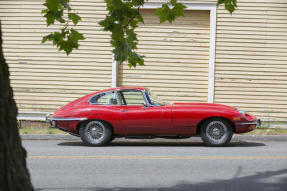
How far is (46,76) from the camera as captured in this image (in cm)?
1628

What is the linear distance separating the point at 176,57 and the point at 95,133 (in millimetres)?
Answer: 5502

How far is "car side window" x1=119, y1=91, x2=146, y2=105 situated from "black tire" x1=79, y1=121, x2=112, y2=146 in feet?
2.31

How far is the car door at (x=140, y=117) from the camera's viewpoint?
11.2 metres

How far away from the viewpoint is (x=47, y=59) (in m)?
16.3

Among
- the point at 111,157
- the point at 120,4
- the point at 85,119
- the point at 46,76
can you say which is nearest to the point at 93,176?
the point at 111,157

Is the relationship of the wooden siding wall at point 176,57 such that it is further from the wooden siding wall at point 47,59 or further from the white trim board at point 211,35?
the wooden siding wall at point 47,59

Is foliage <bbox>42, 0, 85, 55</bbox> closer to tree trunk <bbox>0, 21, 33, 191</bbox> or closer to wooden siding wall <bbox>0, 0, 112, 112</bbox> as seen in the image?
tree trunk <bbox>0, 21, 33, 191</bbox>

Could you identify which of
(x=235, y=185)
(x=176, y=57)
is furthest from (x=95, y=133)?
(x=176, y=57)

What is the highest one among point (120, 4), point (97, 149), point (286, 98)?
point (120, 4)

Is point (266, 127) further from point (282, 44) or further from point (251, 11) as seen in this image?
point (251, 11)

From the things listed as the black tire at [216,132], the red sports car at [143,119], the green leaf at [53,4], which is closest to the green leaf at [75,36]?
the green leaf at [53,4]

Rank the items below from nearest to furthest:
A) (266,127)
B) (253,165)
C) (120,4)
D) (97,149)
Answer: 1. (120,4)
2. (253,165)
3. (97,149)
4. (266,127)

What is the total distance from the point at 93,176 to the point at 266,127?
9.14 m

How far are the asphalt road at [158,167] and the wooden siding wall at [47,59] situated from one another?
4.50 meters
